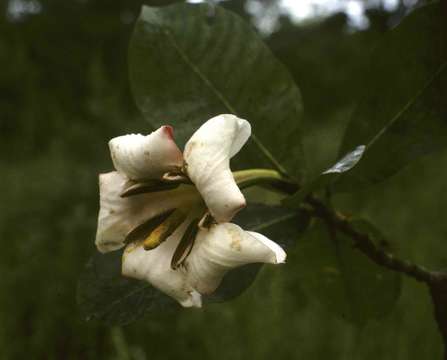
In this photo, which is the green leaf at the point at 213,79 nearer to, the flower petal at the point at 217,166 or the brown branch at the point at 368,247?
the brown branch at the point at 368,247

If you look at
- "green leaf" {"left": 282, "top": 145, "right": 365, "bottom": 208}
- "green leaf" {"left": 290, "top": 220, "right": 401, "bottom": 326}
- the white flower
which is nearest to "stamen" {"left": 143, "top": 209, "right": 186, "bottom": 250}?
the white flower

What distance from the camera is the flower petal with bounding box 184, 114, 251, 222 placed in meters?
0.44

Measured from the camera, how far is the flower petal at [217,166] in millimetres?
436

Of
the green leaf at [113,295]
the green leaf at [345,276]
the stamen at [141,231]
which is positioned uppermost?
the stamen at [141,231]

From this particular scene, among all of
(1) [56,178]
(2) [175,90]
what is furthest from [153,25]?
(1) [56,178]

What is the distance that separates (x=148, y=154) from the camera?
1.58 ft

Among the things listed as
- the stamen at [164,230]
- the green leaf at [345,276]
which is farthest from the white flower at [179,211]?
the green leaf at [345,276]

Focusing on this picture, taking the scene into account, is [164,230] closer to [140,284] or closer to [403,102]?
[140,284]

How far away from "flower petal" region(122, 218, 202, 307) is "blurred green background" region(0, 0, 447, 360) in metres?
0.28

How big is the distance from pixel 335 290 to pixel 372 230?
0.12 m

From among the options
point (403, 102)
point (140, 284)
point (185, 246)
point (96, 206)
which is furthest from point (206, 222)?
point (96, 206)

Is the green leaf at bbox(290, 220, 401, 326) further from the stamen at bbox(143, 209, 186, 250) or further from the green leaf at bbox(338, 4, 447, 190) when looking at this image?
the stamen at bbox(143, 209, 186, 250)

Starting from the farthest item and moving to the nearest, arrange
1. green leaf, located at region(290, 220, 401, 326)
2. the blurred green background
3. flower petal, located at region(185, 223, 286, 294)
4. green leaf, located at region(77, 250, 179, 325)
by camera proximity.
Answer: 1. the blurred green background
2. green leaf, located at region(290, 220, 401, 326)
3. green leaf, located at region(77, 250, 179, 325)
4. flower petal, located at region(185, 223, 286, 294)

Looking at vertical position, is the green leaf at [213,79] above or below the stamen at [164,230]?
above
